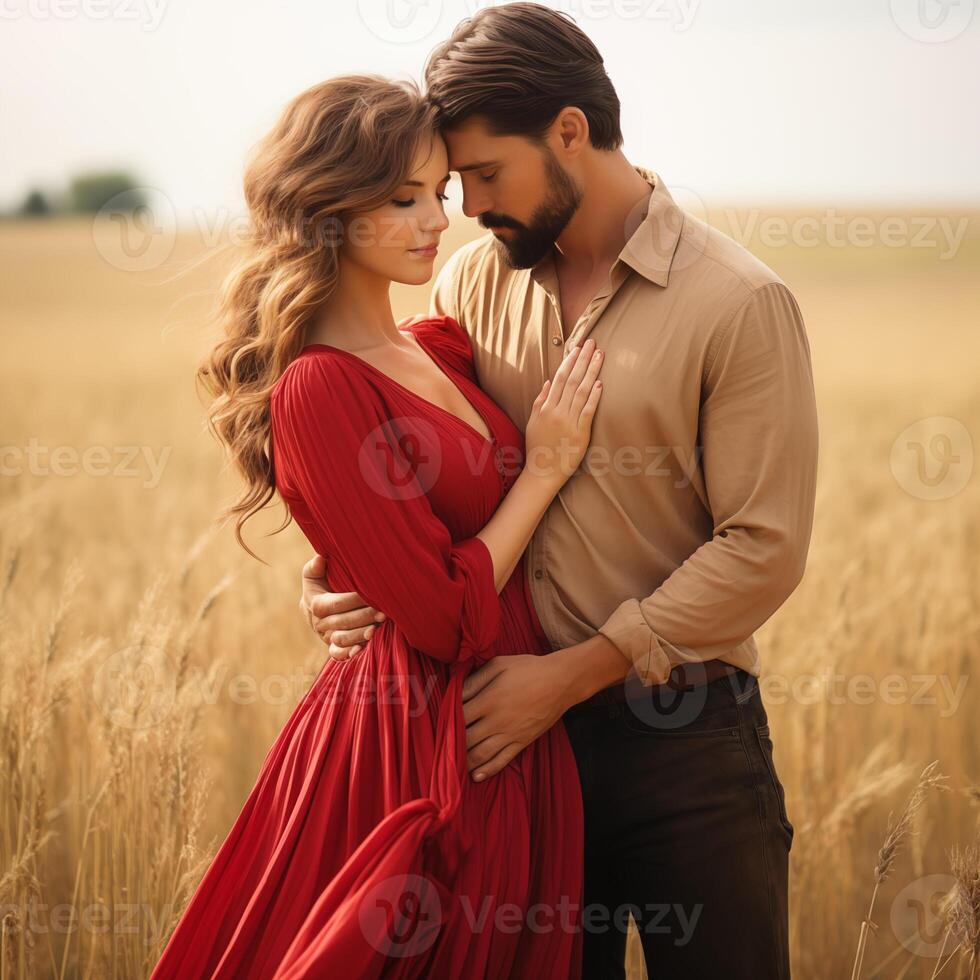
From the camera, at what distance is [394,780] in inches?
75.0

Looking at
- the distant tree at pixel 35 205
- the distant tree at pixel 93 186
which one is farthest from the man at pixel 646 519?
the distant tree at pixel 35 205

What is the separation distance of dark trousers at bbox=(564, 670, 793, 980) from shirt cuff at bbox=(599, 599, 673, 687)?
12cm

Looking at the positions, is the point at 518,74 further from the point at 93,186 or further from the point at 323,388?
the point at 93,186

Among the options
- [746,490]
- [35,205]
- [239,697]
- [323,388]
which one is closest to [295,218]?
[323,388]

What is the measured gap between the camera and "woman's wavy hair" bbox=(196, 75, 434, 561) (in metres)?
1.96

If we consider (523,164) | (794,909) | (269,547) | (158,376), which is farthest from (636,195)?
(158,376)

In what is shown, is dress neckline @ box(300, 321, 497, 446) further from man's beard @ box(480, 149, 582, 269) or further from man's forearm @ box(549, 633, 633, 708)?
man's forearm @ box(549, 633, 633, 708)

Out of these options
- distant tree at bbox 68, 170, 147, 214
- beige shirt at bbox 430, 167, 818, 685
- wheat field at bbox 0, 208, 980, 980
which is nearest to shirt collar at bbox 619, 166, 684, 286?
beige shirt at bbox 430, 167, 818, 685

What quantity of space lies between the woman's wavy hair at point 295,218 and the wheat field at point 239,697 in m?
0.16

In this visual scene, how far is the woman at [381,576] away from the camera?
1829 mm

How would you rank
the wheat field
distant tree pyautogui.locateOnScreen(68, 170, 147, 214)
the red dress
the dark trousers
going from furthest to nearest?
1. distant tree pyautogui.locateOnScreen(68, 170, 147, 214)
2. the wheat field
3. the dark trousers
4. the red dress

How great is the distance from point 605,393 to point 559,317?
0.74ft

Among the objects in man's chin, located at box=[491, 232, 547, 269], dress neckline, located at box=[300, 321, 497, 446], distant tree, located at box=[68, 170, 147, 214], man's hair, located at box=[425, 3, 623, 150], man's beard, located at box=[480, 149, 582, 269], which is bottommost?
distant tree, located at box=[68, 170, 147, 214]

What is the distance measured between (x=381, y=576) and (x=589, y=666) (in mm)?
423
